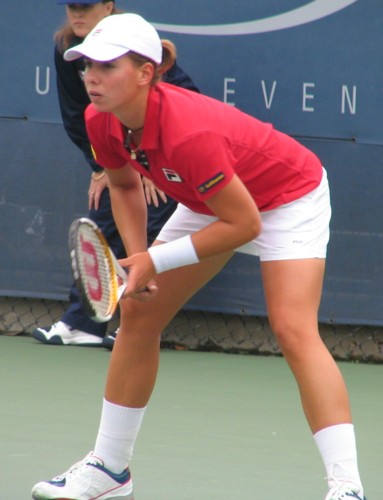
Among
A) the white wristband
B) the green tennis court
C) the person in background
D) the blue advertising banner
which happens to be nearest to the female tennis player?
the white wristband

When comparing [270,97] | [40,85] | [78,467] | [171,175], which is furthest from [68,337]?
[171,175]

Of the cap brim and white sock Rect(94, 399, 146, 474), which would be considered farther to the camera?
white sock Rect(94, 399, 146, 474)

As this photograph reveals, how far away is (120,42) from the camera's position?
3082 millimetres

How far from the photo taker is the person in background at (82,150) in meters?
5.46

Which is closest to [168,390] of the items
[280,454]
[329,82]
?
[280,454]

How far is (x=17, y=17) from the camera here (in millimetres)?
6109

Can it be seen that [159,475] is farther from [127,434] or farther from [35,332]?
[35,332]

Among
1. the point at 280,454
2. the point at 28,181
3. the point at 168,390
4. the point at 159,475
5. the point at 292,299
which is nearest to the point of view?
the point at 292,299

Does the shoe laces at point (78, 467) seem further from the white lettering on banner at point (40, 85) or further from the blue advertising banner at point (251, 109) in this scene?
the white lettering on banner at point (40, 85)

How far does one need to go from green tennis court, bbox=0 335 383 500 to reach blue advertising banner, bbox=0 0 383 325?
39 centimetres

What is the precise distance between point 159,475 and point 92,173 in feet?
8.24

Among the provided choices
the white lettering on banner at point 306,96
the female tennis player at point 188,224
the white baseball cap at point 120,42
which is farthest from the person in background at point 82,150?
the white baseball cap at point 120,42

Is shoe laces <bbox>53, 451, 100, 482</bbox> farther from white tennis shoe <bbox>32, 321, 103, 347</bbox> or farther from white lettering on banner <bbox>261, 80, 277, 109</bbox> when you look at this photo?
white lettering on banner <bbox>261, 80, 277, 109</bbox>

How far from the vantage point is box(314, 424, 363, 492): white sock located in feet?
10.5
